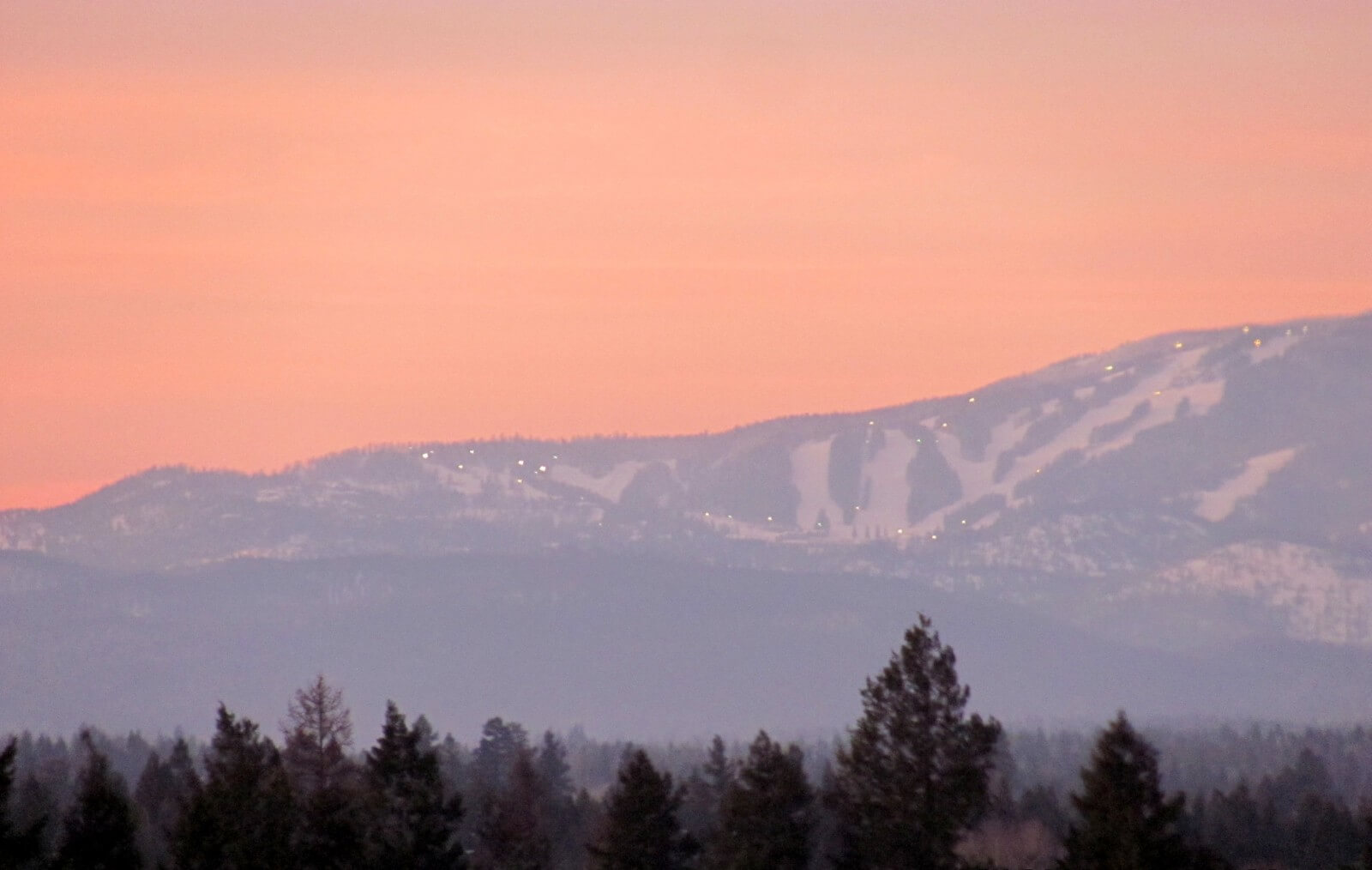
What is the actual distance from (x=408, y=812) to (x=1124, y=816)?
59.3ft

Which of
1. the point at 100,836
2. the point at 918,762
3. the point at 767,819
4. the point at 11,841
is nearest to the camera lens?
the point at 11,841

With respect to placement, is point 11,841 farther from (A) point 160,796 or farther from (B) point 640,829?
(A) point 160,796

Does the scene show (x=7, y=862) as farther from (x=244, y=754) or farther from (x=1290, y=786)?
(x=1290, y=786)

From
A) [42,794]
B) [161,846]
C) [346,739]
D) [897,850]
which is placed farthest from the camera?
[42,794]

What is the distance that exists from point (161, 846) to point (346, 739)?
2105 cm

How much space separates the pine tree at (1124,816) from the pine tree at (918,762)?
273 inches

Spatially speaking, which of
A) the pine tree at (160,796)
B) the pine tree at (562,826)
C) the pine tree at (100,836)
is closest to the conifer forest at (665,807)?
the pine tree at (100,836)

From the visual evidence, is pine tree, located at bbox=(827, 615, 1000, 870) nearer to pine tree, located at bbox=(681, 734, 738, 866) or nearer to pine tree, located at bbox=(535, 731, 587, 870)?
pine tree, located at bbox=(535, 731, 587, 870)

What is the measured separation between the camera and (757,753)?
69.9 metres

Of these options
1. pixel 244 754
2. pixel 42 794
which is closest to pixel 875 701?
pixel 244 754

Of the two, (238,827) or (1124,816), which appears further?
(238,827)

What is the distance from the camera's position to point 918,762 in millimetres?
64625

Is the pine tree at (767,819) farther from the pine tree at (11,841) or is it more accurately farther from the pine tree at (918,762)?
the pine tree at (11,841)

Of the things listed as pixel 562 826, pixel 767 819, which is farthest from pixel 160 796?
pixel 767 819
